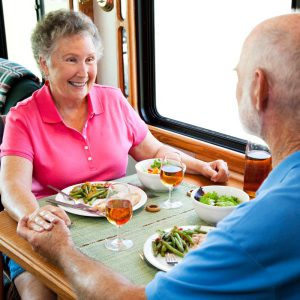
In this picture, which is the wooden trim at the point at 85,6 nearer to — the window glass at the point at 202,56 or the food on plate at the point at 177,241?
the window glass at the point at 202,56

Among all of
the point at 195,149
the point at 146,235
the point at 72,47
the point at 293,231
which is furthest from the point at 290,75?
the point at 195,149

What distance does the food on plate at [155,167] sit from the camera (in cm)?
188

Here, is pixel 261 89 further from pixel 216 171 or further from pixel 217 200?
pixel 216 171

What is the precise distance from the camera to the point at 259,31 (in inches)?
41.0

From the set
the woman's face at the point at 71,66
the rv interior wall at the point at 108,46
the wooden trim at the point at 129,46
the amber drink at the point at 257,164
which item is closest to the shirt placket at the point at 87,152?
the woman's face at the point at 71,66

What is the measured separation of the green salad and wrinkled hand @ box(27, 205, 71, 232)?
0.45 meters

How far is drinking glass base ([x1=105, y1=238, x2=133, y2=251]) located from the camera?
1.42 metres

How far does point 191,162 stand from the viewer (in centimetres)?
205

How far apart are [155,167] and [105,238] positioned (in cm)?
51

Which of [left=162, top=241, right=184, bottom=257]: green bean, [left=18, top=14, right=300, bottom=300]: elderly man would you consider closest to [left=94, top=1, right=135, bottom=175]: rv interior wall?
[left=162, top=241, right=184, bottom=257]: green bean

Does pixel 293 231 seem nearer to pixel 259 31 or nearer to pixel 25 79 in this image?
pixel 259 31

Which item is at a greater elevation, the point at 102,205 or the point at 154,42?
the point at 154,42

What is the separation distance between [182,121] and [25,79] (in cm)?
111

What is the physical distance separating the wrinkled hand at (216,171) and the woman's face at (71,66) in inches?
23.8
